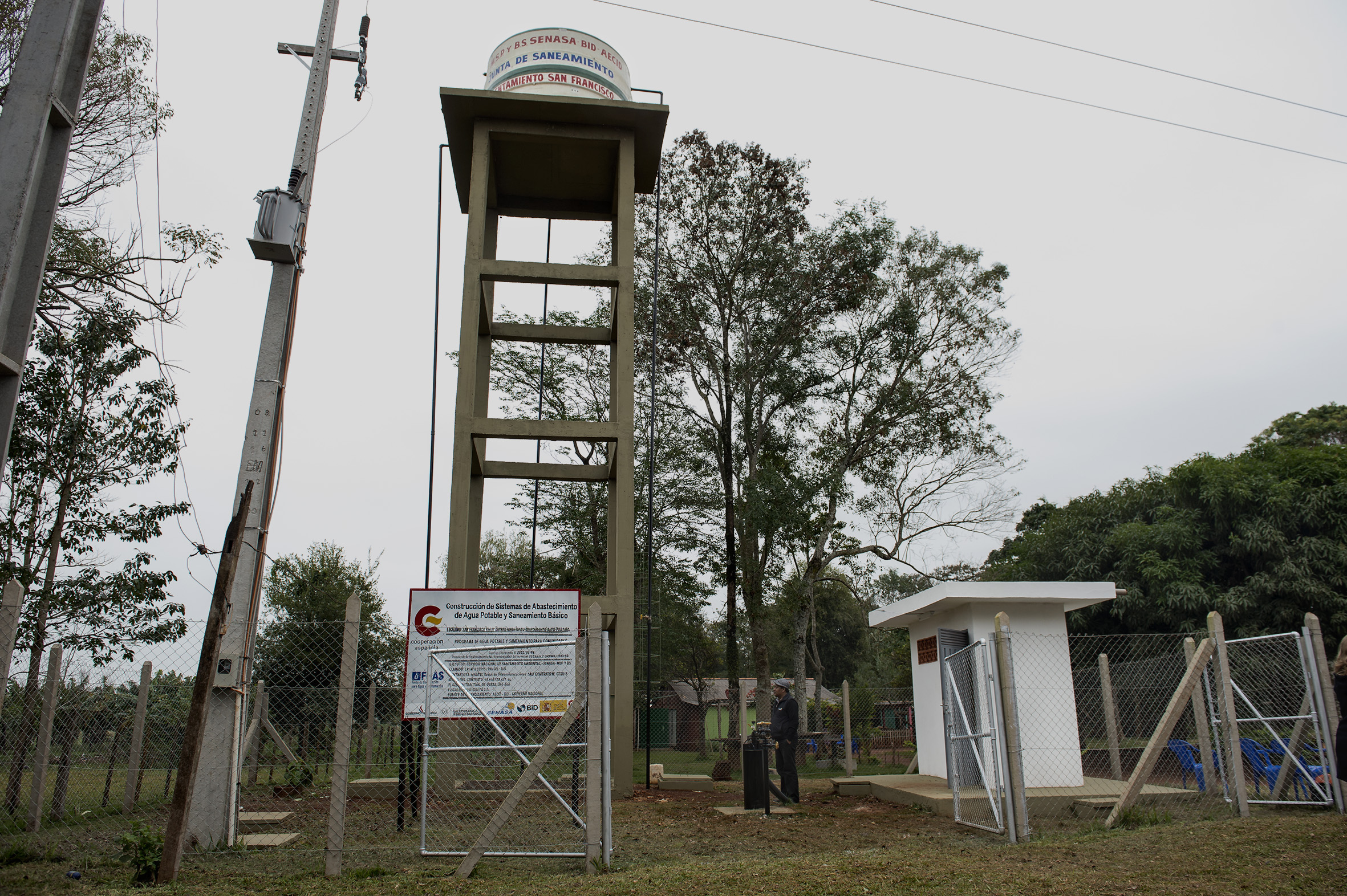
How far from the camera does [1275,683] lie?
16234 millimetres

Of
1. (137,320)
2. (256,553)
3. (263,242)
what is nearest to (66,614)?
(137,320)

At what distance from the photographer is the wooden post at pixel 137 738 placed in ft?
31.5

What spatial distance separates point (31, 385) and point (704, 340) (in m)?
16.7

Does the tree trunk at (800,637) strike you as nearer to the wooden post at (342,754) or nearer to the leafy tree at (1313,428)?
the wooden post at (342,754)

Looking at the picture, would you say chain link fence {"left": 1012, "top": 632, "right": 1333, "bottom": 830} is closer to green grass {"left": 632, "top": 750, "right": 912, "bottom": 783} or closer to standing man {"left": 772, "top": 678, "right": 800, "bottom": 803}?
standing man {"left": 772, "top": 678, "right": 800, "bottom": 803}

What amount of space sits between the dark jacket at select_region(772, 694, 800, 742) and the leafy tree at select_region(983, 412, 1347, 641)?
10253mm

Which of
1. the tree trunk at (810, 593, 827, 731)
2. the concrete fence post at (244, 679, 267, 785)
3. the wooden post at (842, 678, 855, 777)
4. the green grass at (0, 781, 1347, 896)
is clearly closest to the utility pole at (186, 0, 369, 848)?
the green grass at (0, 781, 1347, 896)

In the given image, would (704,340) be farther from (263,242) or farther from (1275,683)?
(263,242)

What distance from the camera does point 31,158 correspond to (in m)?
4.25

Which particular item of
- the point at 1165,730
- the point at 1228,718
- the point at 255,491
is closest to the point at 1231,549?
the point at 1228,718

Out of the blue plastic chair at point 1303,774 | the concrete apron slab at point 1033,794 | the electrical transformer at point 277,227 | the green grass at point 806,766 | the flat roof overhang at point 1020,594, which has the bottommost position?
the green grass at point 806,766

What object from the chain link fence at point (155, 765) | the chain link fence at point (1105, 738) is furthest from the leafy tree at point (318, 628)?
the chain link fence at point (1105, 738)

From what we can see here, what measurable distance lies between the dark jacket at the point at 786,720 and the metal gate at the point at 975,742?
205 cm

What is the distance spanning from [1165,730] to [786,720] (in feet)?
16.4
